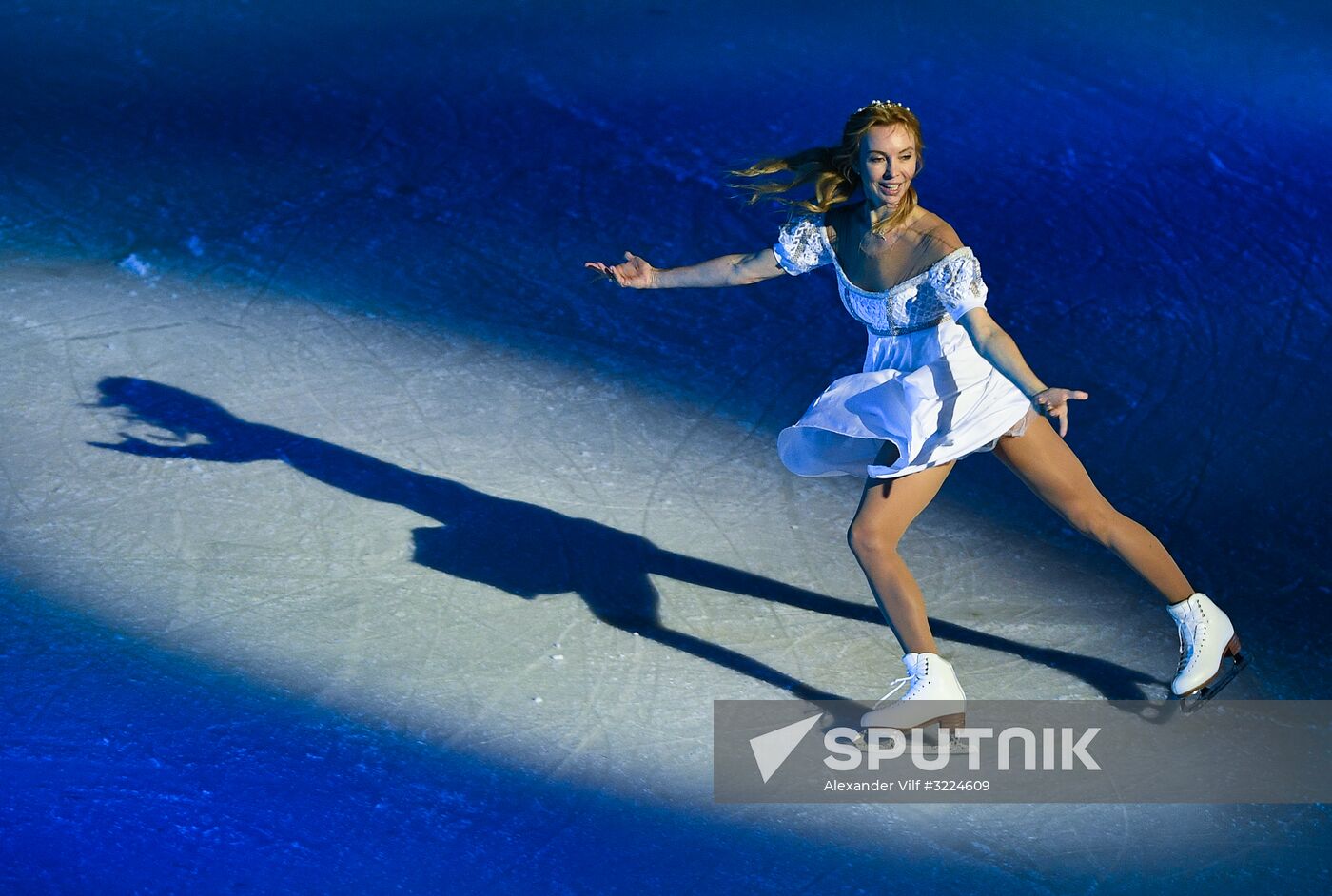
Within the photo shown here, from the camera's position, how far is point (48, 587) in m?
4.52

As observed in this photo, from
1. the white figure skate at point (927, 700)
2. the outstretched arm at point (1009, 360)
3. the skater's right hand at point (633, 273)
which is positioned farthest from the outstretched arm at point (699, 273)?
the white figure skate at point (927, 700)

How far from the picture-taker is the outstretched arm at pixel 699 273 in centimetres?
417

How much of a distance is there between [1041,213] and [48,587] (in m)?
4.32

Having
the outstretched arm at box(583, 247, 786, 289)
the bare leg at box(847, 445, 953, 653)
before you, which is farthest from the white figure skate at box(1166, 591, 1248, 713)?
the outstretched arm at box(583, 247, 786, 289)

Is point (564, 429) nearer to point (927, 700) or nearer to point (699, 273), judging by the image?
point (699, 273)

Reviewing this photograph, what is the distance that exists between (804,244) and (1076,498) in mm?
951

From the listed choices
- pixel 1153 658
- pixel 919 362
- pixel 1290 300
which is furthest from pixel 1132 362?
pixel 919 362

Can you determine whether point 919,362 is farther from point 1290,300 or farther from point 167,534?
point 1290,300

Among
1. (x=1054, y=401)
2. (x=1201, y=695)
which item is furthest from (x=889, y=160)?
(x=1201, y=695)

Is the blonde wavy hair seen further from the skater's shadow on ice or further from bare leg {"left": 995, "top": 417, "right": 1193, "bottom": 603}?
the skater's shadow on ice

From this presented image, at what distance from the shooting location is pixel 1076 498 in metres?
4.02

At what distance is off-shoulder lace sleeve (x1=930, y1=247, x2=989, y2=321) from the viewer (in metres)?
3.78

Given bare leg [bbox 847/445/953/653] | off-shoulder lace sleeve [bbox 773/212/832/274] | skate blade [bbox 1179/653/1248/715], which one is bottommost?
skate blade [bbox 1179/653/1248/715]

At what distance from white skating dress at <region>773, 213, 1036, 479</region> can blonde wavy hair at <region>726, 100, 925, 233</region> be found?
7 centimetres
